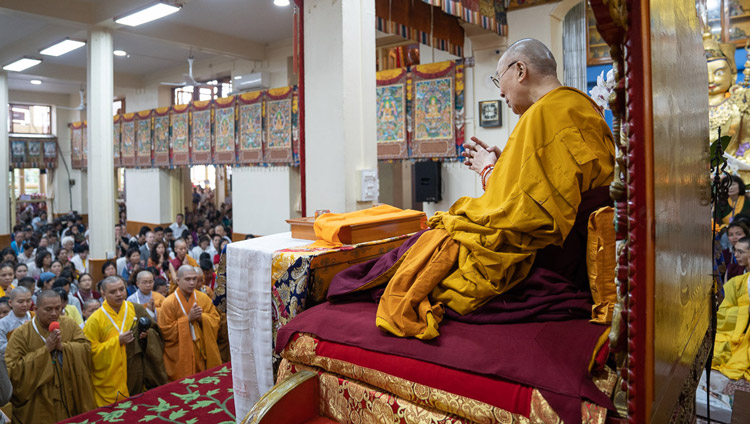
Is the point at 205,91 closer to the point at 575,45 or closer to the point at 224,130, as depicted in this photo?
the point at 224,130

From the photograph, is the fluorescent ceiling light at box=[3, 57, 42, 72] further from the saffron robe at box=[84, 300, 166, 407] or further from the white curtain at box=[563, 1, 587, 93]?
the white curtain at box=[563, 1, 587, 93]

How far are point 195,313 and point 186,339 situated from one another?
0.25 metres

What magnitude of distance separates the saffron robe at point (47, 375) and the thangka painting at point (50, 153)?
51.4ft

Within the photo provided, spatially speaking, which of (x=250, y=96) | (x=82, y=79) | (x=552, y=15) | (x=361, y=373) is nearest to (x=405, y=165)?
(x=250, y=96)

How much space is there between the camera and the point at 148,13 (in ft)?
27.1

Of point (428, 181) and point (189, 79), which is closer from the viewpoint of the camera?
point (428, 181)

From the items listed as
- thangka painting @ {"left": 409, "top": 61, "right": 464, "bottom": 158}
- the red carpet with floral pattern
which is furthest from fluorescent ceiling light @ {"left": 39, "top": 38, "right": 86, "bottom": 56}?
the red carpet with floral pattern

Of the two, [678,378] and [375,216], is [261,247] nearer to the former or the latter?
[375,216]

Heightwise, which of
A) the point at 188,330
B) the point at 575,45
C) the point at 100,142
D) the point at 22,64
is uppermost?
the point at 22,64

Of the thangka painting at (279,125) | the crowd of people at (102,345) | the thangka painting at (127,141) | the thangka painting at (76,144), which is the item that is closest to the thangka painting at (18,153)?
the thangka painting at (76,144)

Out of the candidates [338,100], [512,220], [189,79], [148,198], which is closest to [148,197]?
[148,198]

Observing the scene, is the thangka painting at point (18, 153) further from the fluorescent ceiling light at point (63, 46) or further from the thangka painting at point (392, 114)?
the thangka painting at point (392, 114)

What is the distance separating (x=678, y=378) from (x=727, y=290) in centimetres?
392

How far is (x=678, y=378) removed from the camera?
4.01ft
